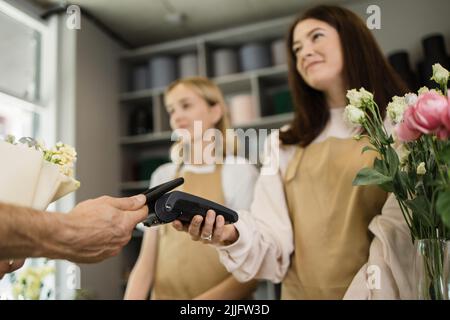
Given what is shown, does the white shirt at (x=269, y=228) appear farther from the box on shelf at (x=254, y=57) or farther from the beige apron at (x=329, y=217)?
the box on shelf at (x=254, y=57)

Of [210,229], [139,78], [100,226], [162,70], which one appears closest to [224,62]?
[162,70]

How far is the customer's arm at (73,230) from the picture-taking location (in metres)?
0.38

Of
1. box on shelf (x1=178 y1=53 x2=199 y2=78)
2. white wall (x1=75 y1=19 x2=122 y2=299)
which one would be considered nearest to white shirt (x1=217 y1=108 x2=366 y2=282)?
white wall (x1=75 y1=19 x2=122 y2=299)

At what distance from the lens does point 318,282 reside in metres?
0.67

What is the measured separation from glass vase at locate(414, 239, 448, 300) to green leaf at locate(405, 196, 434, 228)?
2cm

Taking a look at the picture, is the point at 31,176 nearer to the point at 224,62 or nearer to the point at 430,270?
the point at 430,270

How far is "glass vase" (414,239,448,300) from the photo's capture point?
0.45 m

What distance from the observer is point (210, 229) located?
22.1 inches

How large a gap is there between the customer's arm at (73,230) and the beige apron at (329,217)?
0.32 meters

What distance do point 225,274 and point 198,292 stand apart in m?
0.06

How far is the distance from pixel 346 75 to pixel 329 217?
0.24 meters

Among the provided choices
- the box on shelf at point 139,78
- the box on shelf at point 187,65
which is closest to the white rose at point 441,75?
the box on shelf at point 139,78

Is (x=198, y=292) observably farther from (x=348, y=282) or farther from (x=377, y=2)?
(x=377, y=2)

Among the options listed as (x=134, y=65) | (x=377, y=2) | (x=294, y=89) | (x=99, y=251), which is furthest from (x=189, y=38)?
(x=99, y=251)
